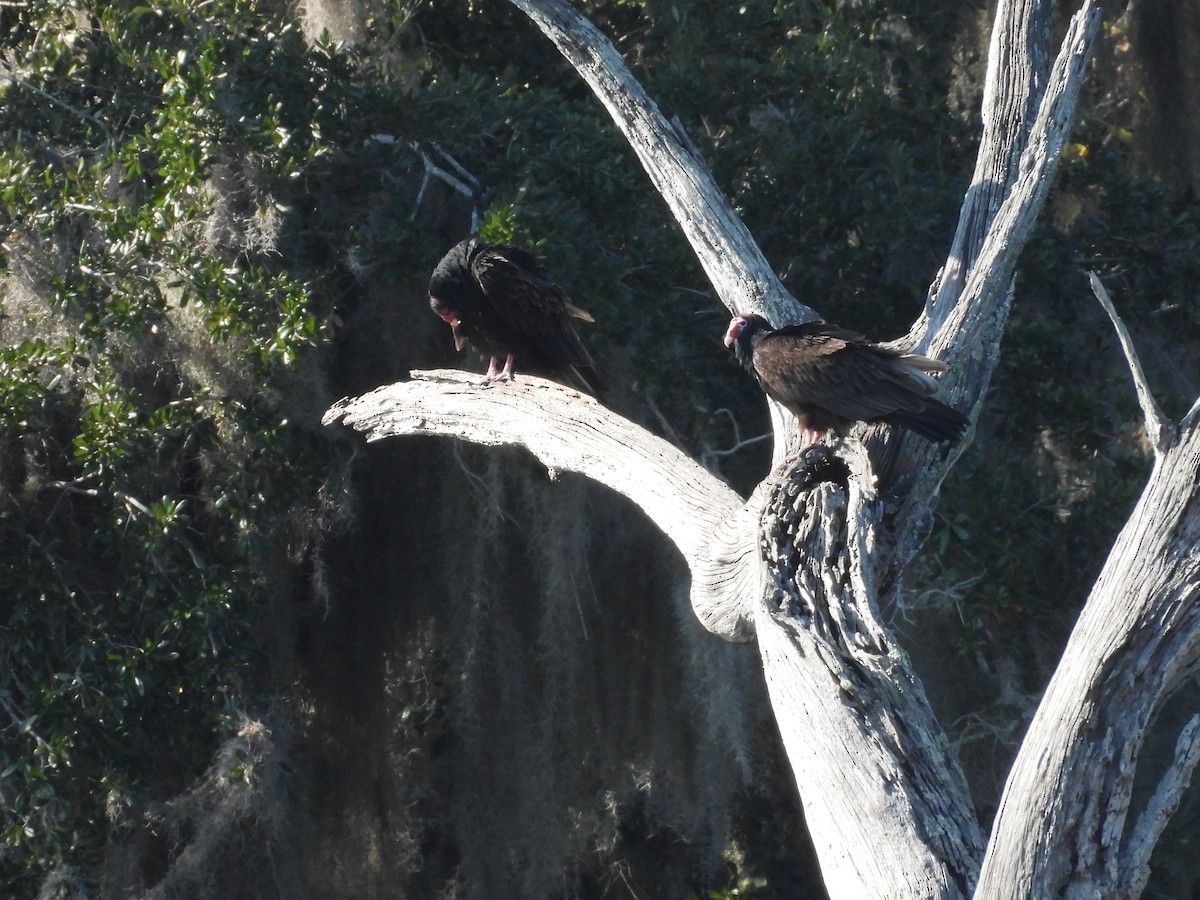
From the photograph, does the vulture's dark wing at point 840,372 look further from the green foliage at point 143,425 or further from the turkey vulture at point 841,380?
the green foliage at point 143,425

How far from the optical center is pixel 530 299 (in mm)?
3785

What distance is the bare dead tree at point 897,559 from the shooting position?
1.84 metres

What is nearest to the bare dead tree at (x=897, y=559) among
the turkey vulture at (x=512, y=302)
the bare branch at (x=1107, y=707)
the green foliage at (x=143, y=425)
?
→ the bare branch at (x=1107, y=707)

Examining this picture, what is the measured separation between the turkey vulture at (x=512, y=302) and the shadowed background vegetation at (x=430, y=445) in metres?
0.11

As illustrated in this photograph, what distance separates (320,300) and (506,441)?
1.08 m

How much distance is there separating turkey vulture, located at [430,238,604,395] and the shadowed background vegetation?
4.3 inches

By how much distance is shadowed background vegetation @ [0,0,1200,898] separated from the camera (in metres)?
3.83

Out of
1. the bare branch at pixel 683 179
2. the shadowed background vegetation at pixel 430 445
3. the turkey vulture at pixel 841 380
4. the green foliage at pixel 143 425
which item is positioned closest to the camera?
the turkey vulture at pixel 841 380

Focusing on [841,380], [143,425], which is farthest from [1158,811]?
[143,425]

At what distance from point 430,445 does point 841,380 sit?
6.30 feet

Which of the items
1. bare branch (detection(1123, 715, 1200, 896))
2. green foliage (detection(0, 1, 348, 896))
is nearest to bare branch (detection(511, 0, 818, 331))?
green foliage (detection(0, 1, 348, 896))

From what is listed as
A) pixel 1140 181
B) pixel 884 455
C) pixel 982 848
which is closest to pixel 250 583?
pixel 884 455

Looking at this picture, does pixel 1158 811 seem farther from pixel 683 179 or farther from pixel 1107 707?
pixel 683 179

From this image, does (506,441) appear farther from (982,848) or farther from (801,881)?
(801,881)
